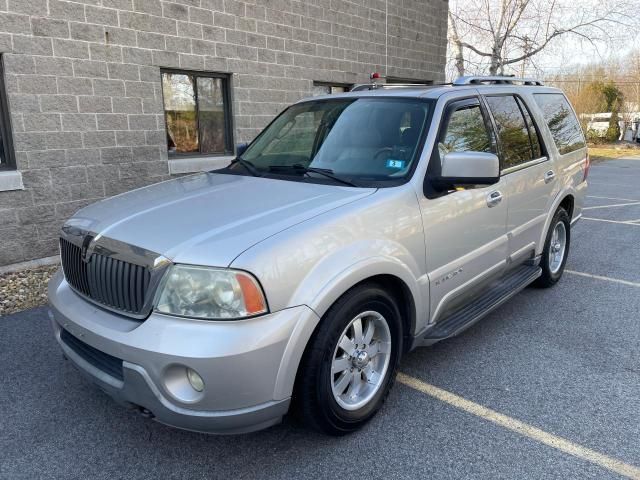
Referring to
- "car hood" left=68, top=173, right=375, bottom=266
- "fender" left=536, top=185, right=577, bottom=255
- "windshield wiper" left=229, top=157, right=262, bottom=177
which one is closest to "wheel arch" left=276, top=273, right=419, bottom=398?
"car hood" left=68, top=173, right=375, bottom=266

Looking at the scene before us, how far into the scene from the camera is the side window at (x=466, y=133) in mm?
3518

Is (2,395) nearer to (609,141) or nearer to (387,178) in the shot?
(387,178)

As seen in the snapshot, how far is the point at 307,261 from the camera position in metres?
2.48

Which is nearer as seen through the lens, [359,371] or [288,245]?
[288,245]

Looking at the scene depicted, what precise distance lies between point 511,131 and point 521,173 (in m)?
0.36

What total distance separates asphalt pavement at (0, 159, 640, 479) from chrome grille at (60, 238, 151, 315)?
2.78 feet

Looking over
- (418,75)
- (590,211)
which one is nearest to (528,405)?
(590,211)

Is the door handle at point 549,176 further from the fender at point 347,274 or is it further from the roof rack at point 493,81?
the fender at point 347,274

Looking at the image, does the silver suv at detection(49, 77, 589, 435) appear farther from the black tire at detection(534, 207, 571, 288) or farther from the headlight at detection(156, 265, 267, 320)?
the black tire at detection(534, 207, 571, 288)

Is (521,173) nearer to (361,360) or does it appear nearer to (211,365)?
(361,360)

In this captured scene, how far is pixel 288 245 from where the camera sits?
2438 mm

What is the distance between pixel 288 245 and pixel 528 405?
6.17ft

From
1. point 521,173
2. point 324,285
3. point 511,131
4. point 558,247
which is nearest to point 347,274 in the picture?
point 324,285

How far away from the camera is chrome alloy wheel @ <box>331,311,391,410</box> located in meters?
2.79
